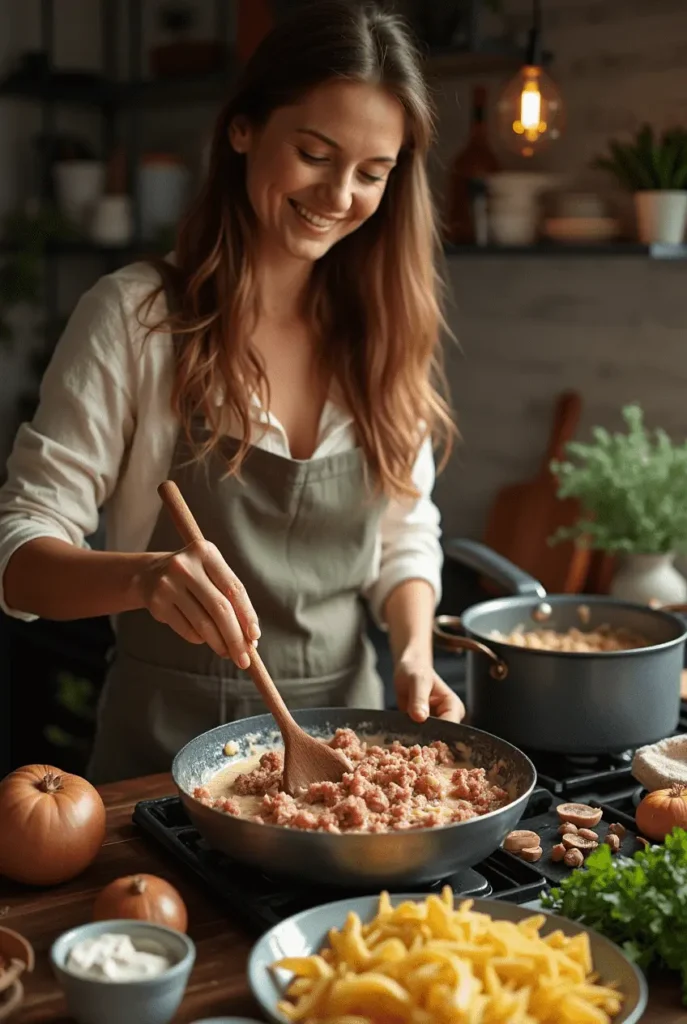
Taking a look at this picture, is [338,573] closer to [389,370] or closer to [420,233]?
[389,370]

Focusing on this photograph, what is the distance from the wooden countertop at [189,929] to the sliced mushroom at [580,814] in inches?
11.5

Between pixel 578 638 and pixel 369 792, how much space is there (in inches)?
24.0

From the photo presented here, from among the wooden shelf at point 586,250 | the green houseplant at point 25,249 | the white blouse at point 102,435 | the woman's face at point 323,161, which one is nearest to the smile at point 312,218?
the woman's face at point 323,161

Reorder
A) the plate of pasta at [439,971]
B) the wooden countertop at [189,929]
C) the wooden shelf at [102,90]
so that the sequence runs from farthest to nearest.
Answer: the wooden shelf at [102,90], the wooden countertop at [189,929], the plate of pasta at [439,971]

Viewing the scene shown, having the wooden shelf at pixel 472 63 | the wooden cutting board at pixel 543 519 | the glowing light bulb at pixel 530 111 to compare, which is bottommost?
the wooden cutting board at pixel 543 519

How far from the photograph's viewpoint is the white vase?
2.49m

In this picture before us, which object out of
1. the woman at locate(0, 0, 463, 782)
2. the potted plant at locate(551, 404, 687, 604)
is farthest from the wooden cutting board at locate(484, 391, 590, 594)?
the woman at locate(0, 0, 463, 782)

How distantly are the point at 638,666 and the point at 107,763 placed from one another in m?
0.85

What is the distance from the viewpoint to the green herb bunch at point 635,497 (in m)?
2.50

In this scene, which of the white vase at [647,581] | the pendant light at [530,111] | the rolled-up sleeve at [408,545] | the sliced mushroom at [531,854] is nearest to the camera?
the sliced mushroom at [531,854]

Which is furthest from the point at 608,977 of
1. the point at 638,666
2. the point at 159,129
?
the point at 159,129

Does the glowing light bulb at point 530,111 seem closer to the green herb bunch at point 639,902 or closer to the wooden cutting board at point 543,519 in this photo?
the wooden cutting board at point 543,519

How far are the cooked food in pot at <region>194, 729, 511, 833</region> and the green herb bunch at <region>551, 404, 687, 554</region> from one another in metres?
1.16

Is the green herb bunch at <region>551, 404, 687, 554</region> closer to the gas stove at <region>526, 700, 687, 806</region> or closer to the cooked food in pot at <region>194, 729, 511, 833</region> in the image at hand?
the gas stove at <region>526, 700, 687, 806</region>
